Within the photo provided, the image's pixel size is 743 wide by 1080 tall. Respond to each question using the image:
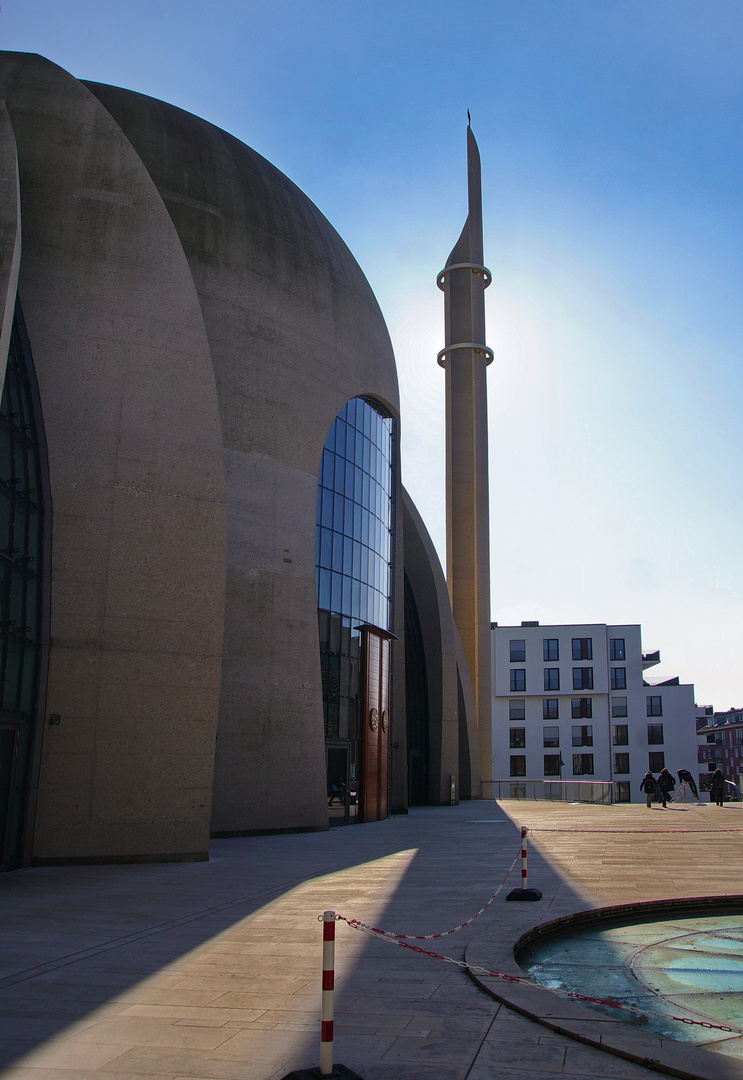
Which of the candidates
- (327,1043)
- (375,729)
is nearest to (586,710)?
(375,729)

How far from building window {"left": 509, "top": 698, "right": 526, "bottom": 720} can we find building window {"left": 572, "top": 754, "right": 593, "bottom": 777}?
659 cm

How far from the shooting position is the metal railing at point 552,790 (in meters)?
43.7

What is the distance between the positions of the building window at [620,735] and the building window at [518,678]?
9.90 metres

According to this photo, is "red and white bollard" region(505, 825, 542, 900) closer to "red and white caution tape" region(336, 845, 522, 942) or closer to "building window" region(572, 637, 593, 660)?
"red and white caution tape" region(336, 845, 522, 942)

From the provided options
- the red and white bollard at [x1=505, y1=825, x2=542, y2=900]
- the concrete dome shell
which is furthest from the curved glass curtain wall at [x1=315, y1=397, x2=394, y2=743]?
the red and white bollard at [x1=505, y1=825, x2=542, y2=900]

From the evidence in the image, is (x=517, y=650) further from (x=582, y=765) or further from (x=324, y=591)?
(x=324, y=591)

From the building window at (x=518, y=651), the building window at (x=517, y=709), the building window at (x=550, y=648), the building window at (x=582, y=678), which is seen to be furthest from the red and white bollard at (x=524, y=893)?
the building window at (x=518, y=651)

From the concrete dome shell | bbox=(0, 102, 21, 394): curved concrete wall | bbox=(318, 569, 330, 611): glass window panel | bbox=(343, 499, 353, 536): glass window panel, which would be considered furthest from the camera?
bbox=(343, 499, 353, 536): glass window panel

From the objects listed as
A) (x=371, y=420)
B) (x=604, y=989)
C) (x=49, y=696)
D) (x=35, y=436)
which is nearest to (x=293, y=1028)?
(x=604, y=989)

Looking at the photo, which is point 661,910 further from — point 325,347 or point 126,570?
point 325,347

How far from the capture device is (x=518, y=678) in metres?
94.2

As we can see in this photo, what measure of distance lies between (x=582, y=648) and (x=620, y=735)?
9.43 m

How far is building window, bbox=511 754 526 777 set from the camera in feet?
299

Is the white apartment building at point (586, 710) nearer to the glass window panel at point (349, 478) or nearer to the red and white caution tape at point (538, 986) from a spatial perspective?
the glass window panel at point (349, 478)
